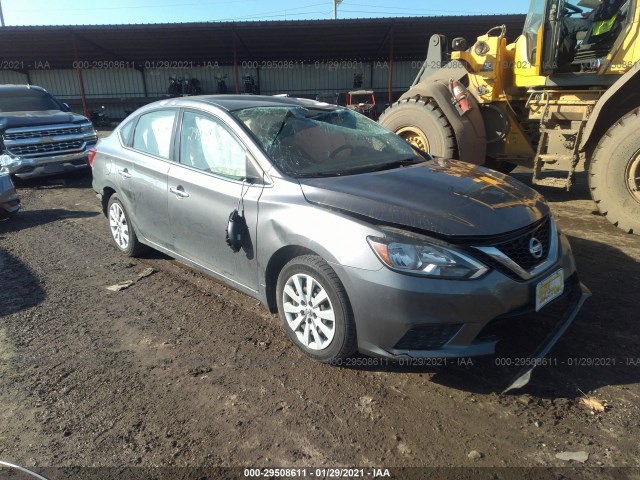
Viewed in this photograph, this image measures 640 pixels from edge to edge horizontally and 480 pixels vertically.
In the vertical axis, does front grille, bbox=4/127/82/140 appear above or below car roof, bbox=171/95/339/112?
below

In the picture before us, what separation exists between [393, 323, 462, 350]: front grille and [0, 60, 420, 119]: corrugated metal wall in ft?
86.4

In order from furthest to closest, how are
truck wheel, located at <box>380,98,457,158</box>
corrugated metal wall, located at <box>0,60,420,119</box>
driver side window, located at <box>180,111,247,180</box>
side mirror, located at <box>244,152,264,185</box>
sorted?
corrugated metal wall, located at <box>0,60,420,119</box> < truck wheel, located at <box>380,98,457,158</box> < driver side window, located at <box>180,111,247,180</box> < side mirror, located at <box>244,152,264,185</box>

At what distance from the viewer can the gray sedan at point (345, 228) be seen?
8.30ft

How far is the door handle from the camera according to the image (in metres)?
3.77

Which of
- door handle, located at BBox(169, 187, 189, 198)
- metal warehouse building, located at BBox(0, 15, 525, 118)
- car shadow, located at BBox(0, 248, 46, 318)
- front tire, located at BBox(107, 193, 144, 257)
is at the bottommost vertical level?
car shadow, located at BBox(0, 248, 46, 318)

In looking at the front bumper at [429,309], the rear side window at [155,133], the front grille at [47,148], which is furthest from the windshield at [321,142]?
the front grille at [47,148]

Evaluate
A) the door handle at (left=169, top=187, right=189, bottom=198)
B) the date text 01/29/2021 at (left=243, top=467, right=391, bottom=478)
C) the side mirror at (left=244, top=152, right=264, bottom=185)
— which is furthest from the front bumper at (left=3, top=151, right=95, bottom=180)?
the date text 01/29/2021 at (left=243, top=467, right=391, bottom=478)

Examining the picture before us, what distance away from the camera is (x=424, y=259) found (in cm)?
253

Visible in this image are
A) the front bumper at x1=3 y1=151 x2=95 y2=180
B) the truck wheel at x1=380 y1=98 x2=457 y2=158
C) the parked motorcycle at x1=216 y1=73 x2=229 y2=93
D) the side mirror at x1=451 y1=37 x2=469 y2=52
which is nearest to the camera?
the truck wheel at x1=380 y1=98 x2=457 y2=158

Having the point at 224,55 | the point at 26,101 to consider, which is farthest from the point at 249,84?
the point at 26,101

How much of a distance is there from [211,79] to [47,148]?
2029 centimetres

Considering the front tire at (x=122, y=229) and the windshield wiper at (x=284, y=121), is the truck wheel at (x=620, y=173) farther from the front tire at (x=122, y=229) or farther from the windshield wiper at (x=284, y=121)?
the front tire at (x=122, y=229)

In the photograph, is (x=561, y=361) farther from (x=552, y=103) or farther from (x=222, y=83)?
(x=222, y=83)

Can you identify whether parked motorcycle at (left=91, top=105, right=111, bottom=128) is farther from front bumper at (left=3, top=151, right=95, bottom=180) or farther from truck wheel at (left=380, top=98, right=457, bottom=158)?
truck wheel at (left=380, top=98, right=457, bottom=158)
